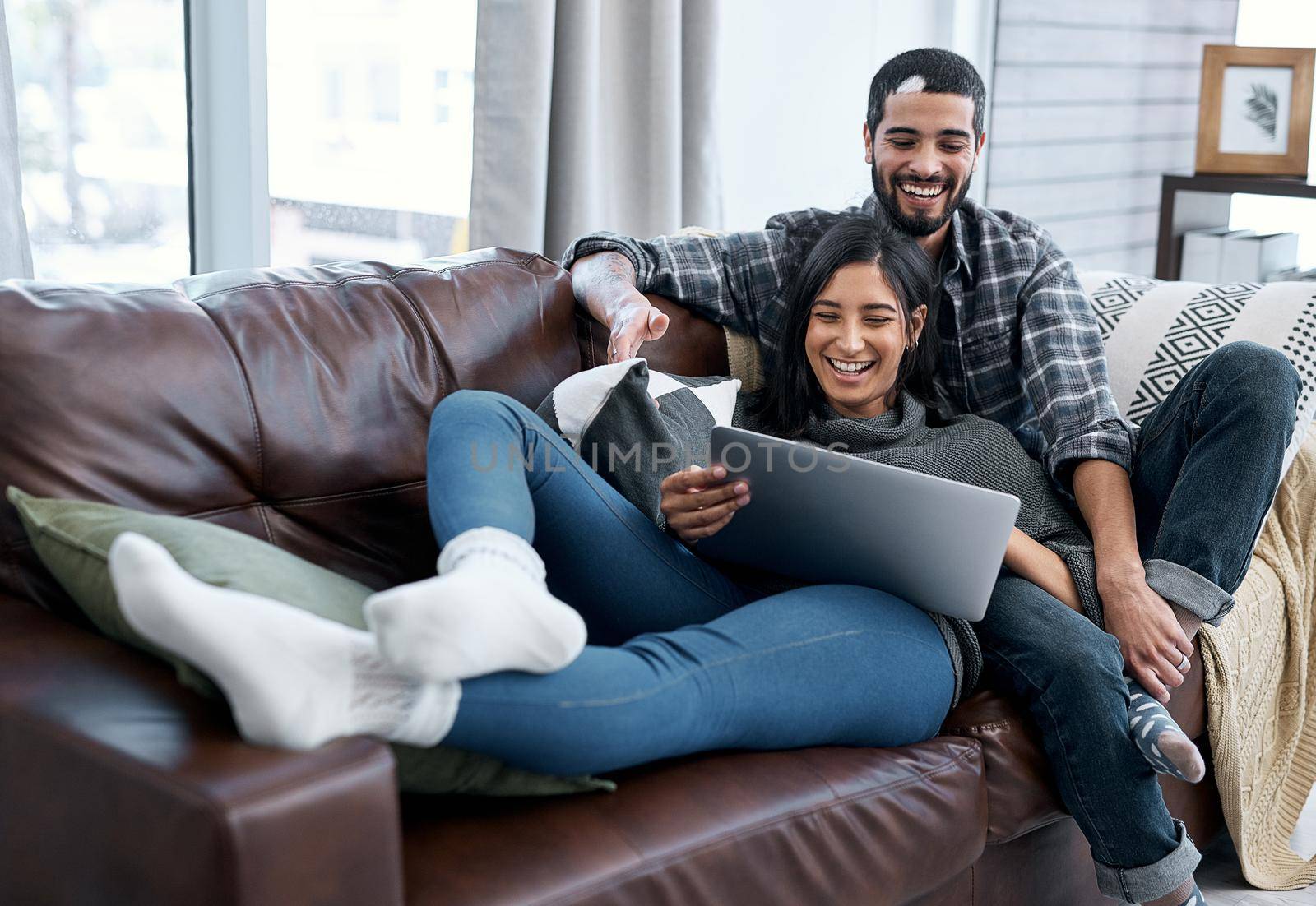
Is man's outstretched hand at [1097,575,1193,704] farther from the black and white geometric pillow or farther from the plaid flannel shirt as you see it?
A: the black and white geometric pillow

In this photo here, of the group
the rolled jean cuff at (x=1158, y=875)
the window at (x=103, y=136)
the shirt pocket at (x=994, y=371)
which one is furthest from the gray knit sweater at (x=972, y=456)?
the window at (x=103, y=136)

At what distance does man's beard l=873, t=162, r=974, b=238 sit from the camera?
6.31ft

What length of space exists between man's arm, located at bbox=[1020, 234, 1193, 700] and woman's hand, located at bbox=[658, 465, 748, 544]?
1.68 ft

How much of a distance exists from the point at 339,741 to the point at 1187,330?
1.58m

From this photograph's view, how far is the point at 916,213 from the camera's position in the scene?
1.93m

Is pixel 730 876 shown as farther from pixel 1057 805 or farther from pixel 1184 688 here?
pixel 1184 688

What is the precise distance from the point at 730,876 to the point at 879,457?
69cm

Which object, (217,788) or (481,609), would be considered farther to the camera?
(481,609)

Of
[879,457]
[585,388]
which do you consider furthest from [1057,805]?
[585,388]

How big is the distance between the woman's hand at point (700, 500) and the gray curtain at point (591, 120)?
1156 millimetres

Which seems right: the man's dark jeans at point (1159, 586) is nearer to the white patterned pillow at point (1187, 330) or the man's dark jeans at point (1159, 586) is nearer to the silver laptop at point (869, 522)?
the silver laptop at point (869, 522)

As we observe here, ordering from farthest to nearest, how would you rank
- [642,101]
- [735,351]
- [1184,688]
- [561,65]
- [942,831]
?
1. [642,101]
2. [561,65]
3. [735,351]
4. [1184,688]
5. [942,831]

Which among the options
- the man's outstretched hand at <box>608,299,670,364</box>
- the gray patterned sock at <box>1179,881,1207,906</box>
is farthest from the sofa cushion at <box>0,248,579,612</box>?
the gray patterned sock at <box>1179,881,1207,906</box>

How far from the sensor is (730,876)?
113cm
